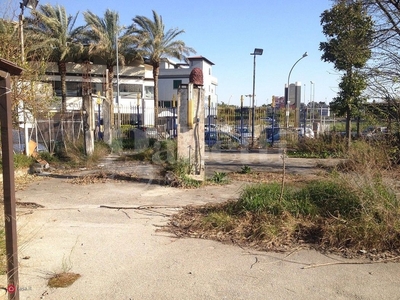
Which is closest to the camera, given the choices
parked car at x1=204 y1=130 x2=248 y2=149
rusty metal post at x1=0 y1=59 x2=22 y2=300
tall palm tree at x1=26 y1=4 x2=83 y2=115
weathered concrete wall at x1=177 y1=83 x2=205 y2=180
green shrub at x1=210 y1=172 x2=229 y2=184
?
rusty metal post at x1=0 y1=59 x2=22 y2=300

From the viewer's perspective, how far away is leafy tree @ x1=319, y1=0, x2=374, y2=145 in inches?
493

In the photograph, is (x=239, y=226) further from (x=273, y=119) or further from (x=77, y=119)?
(x=273, y=119)

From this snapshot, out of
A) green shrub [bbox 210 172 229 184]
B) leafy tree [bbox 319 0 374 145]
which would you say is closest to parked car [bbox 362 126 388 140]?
leafy tree [bbox 319 0 374 145]

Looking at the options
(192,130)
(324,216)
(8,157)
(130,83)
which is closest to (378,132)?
(324,216)

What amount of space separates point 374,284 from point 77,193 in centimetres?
736

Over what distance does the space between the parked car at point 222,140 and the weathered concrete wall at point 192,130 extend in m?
10.7

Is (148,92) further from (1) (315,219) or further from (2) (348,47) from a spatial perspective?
(1) (315,219)

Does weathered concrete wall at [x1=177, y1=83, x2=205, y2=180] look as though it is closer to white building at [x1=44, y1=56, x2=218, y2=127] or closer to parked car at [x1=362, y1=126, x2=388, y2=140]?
parked car at [x1=362, y1=126, x2=388, y2=140]

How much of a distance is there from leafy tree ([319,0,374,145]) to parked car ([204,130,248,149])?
6.12 meters

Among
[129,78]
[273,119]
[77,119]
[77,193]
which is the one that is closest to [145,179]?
[77,193]

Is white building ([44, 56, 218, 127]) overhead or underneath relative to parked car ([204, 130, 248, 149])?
overhead

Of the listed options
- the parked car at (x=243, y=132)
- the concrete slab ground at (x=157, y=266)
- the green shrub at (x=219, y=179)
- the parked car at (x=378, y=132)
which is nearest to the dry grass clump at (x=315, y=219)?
the concrete slab ground at (x=157, y=266)

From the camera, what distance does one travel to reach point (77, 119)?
1952 cm

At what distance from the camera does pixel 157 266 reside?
195 inches
